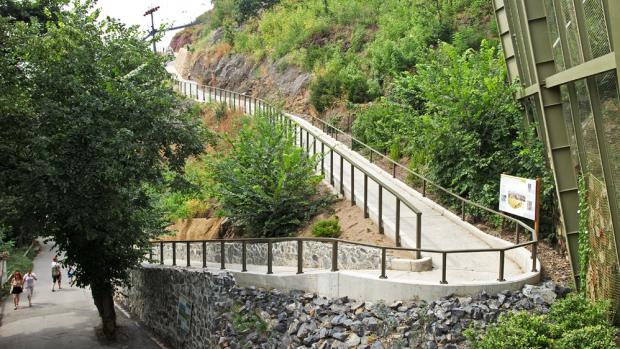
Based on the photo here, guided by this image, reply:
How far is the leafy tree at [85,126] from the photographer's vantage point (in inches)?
442

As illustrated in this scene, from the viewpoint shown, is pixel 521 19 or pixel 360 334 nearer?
pixel 360 334

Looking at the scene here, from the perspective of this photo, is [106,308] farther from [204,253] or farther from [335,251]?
[335,251]

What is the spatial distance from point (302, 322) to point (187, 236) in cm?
1068

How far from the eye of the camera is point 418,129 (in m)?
16.8

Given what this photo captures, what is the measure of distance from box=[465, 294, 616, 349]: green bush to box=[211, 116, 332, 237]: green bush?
795 cm

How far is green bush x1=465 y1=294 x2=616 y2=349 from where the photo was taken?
25.4ft

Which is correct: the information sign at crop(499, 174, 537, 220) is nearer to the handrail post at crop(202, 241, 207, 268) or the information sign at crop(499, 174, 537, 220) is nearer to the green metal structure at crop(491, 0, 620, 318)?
the green metal structure at crop(491, 0, 620, 318)

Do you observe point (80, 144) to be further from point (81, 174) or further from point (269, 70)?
point (269, 70)

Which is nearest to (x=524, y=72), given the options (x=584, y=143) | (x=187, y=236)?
(x=584, y=143)

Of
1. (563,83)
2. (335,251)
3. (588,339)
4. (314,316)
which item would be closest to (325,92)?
(335,251)

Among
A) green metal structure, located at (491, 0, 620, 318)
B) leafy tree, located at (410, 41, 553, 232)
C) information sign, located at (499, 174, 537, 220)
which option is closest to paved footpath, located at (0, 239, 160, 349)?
leafy tree, located at (410, 41, 553, 232)

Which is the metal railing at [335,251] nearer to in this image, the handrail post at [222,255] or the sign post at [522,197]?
the handrail post at [222,255]

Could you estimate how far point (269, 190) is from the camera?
16281mm

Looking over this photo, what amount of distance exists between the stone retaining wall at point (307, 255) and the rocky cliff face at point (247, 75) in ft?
57.3
